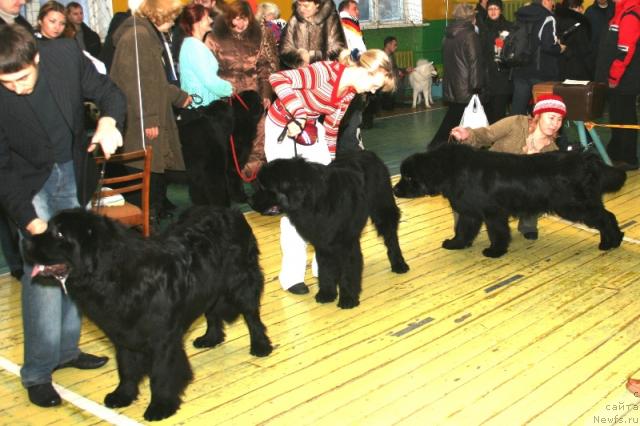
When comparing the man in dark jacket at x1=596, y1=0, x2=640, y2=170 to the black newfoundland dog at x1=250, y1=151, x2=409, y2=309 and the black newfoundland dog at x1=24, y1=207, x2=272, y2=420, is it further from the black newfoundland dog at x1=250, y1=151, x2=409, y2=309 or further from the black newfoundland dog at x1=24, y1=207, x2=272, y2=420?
the black newfoundland dog at x1=24, y1=207, x2=272, y2=420

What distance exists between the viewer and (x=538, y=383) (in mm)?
3447

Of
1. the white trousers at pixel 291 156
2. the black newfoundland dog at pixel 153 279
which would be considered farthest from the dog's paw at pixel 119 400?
the white trousers at pixel 291 156

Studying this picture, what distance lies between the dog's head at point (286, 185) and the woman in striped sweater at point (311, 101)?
38 centimetres

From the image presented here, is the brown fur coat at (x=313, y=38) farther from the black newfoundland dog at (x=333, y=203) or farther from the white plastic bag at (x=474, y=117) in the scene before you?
the black newfoundland dog at (x=333, y=203)

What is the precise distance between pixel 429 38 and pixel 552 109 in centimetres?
1071

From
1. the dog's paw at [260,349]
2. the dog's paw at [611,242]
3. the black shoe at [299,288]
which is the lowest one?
the dog's paw at [611,242]

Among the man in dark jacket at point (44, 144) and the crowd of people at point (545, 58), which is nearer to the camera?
the man in dark jacket at point (44, 144)

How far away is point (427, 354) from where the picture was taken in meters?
3.82

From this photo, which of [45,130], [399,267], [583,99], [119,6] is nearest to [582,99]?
[583,99]

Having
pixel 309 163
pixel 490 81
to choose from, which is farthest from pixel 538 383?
pixel 490 81

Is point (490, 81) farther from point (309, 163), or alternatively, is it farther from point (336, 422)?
point (336, 422)

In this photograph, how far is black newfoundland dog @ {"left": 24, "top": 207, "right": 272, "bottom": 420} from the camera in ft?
9.29

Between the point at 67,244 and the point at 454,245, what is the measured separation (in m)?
3.36

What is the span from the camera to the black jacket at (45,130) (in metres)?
2.95
